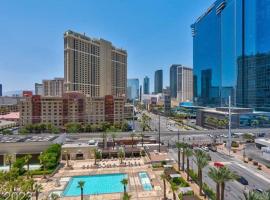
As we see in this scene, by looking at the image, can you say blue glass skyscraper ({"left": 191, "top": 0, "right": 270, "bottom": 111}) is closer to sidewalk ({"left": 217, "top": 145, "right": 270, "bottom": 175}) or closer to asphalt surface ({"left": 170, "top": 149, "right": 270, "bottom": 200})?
sidewalk ({"left": 217, "top": 145, "right": 270, "bottom": 175})

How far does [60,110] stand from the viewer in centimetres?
12750

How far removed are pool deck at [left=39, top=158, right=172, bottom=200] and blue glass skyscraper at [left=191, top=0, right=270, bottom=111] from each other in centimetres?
10110

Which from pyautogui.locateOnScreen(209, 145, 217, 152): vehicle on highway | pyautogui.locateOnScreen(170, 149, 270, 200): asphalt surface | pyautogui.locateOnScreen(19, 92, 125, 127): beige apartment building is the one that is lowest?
pyautogui.locateOnScreen(170, 149, 270, 200): asphalt surface

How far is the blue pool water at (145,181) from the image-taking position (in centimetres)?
5131

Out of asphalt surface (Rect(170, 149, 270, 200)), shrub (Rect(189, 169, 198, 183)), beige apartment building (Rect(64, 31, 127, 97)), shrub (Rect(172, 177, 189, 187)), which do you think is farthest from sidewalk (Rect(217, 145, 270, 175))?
beige apartment building (Rect(64, 31, 127, 97))

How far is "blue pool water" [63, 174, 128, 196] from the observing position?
50.7 m

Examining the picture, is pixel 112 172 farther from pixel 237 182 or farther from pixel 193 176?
pixel 237 182

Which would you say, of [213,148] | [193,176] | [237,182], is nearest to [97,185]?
[193,176]

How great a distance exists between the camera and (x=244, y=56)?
152125 millimetres

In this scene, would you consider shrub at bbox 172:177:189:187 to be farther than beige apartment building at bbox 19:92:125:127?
No

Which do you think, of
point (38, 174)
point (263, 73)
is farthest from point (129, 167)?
point (263, 73)

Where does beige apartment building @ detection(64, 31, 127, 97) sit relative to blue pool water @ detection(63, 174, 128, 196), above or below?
above

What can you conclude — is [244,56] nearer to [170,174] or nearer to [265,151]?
[265,151]

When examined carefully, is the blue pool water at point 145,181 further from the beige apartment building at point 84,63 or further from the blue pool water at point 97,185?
the beige apartment building at point 84,63
